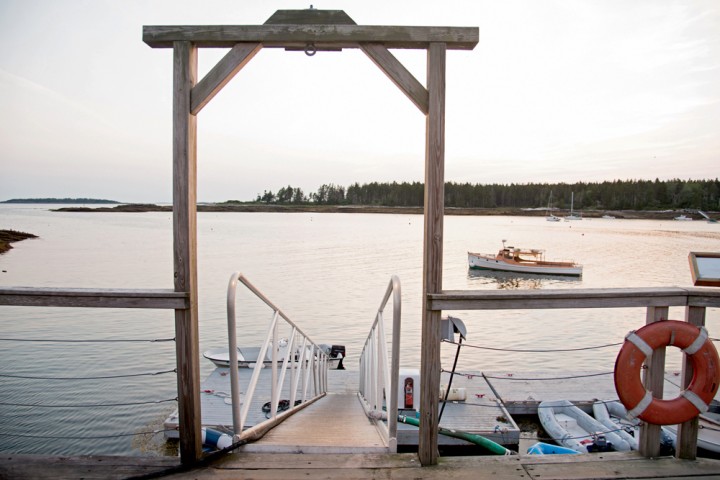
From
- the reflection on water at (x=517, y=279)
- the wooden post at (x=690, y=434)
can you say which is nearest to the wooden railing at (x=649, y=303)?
the wooden post at (x=690, y=434)

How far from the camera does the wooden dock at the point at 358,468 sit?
94.9 inches

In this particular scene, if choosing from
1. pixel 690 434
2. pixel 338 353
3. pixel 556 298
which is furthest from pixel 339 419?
pixel 338 353

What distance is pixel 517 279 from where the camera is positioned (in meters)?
31.0

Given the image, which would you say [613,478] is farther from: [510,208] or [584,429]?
[510,208]

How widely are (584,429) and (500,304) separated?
20.2 ft

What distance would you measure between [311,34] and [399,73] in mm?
500

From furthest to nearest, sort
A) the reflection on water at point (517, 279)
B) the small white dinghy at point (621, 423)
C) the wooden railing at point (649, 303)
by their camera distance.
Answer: the reflection on water at point (517, 279) → the small white dinghy at point (621, 423) → the wooden railing at point (649, 303)

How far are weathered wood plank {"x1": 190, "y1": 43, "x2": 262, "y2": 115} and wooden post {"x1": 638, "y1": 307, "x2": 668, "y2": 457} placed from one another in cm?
266

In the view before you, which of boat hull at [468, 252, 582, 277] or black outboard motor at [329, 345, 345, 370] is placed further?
boat hull at [468, 252, 582, 277]

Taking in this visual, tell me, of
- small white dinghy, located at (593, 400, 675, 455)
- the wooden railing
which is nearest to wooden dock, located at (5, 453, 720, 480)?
the wooden railing

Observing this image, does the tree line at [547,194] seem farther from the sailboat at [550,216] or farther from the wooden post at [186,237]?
the wooden post at [186,237]

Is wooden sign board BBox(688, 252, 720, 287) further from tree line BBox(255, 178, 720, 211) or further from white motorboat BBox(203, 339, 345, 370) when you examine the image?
tree line BBox(255, 178, 720, 211)

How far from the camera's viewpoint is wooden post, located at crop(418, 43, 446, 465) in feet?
8.17

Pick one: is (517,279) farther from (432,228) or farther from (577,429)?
(432,228)
